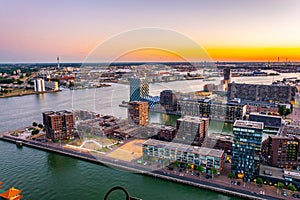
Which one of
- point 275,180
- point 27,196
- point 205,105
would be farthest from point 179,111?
point 27,196

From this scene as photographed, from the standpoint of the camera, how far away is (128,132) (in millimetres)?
5508

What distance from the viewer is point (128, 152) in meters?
4.52

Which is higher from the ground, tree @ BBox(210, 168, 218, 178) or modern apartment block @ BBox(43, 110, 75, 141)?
modern apartment block @ BBox(43, 110, 75, 141)

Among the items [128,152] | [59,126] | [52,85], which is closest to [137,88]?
[59,126]

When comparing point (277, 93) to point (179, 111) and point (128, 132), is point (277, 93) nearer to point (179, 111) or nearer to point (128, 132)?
point (179, 111)

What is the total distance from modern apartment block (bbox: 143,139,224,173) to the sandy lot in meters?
0.32

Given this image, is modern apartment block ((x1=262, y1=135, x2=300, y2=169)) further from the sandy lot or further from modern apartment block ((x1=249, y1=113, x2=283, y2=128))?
modern apartment block ((x1=249, y1=113, x2=283, y2=128))

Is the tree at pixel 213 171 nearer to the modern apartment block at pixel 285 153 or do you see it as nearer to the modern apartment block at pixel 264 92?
the modern apartment block at pixel 285 153

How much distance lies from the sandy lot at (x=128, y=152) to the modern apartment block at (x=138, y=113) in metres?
1.09

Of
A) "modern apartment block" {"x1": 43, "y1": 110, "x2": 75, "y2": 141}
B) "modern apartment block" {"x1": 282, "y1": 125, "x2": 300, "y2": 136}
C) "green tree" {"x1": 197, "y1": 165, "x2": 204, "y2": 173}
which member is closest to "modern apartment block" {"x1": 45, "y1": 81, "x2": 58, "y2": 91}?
"modern apartment block" {"x1": 43, "y1": 110, "x2": 75, "y2": 141}

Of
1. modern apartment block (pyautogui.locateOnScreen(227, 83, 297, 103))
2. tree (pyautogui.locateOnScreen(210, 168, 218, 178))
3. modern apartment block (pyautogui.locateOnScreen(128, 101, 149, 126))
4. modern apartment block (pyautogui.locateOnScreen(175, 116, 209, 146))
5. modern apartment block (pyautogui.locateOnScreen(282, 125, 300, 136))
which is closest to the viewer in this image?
tree (pyautogui.locateOnScreen(210, 168, 218, 178))

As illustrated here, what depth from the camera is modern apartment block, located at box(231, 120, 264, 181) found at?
11.2ft

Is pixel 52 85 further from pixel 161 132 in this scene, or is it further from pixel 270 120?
pixel 270 120

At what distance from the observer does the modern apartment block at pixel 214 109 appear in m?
6.95
